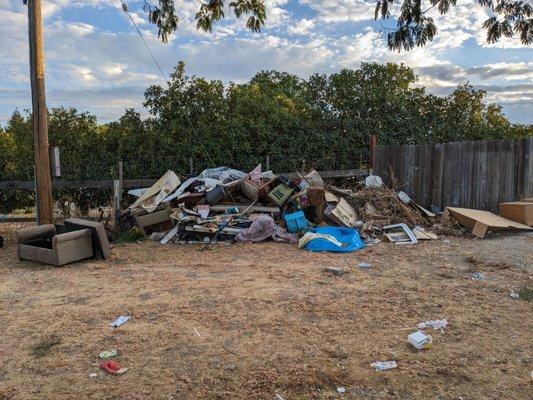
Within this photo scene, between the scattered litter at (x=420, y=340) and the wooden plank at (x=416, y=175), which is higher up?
the wooden plank at (x=416, y=175)

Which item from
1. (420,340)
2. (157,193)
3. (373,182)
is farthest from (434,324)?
(157,193)

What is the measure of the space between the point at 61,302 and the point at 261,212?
4841 mm

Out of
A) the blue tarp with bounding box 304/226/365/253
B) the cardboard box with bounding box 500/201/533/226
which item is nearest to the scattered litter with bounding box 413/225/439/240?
the blue tarp with bounding box 304/226/365/253

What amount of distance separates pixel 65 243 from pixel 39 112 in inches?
112

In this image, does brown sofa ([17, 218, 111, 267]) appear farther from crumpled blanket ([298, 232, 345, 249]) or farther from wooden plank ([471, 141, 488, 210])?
wooden plank ([471, 141, 488, 210])

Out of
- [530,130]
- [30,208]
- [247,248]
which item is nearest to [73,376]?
[247,248]

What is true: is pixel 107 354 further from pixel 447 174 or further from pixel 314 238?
pixel 447 174

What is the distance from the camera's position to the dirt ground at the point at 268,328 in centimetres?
303

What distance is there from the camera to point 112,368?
325 centimetres

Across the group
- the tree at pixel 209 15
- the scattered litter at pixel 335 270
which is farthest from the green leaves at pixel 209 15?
the scattered litter at pixel 335 270

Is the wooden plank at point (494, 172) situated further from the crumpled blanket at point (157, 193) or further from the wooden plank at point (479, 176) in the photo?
the crumpled blanket at point (157, 193)

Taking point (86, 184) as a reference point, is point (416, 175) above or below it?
above

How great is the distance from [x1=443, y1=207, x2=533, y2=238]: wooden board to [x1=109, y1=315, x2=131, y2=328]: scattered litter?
265 inches

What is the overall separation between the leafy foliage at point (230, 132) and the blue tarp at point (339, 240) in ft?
11.5
